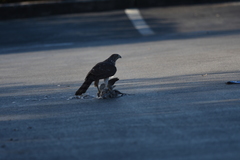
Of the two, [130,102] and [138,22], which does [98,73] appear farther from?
[138,22]

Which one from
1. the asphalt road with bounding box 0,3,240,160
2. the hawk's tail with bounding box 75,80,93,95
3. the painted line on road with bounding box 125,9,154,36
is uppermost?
the painted line on road with bounding box 125,9,154,36

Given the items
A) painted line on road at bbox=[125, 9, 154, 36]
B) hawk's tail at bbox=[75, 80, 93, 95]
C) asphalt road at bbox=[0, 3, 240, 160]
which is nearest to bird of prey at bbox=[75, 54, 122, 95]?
hawk's tail at bbox=[75, 80, 93, 95]

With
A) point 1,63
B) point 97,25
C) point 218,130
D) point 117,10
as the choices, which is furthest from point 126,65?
point 117,10

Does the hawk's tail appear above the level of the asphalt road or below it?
above

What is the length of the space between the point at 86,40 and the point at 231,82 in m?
12.6

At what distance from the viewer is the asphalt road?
5.88m

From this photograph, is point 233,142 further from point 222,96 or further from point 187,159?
point 222,96

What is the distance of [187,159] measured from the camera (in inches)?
207

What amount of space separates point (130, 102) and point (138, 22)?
1716 cm

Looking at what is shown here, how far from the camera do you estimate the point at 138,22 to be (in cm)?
2523

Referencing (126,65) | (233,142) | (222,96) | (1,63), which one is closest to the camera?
(233,142)

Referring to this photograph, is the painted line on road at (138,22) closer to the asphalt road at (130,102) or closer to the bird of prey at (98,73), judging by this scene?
the asphalt road at (130,102)

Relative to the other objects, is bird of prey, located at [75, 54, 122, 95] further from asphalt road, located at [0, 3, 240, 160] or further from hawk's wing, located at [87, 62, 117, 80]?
asphalt road, located at [0, 3, 240, 160]

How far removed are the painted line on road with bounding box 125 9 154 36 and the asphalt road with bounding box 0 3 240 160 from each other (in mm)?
1751
